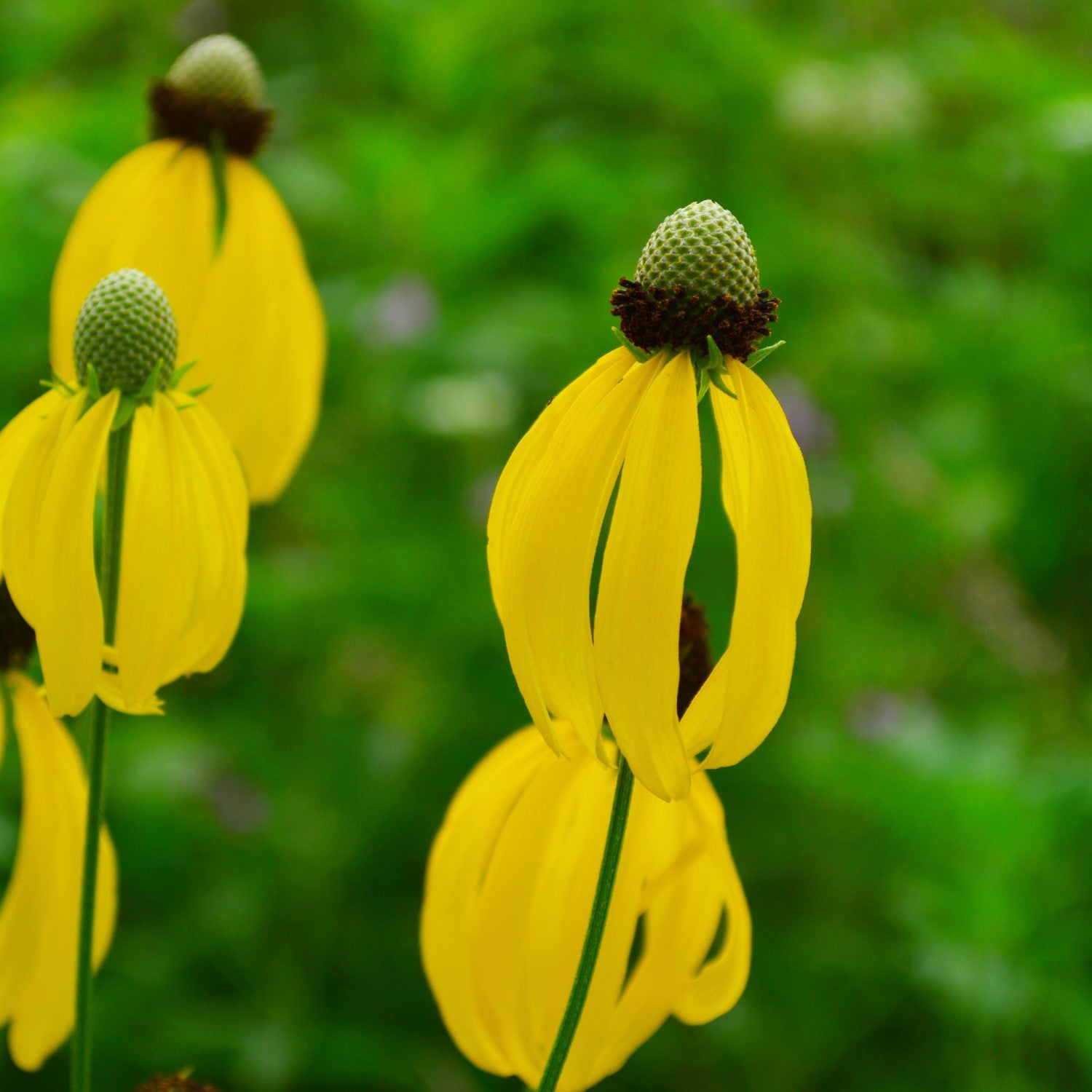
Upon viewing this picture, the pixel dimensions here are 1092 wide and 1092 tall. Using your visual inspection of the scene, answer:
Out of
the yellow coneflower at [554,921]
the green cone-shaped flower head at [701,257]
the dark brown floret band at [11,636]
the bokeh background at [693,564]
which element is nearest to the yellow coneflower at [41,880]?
the dark brown floret band at [11,636]

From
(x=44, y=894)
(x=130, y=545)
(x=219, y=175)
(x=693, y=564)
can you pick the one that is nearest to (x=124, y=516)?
(x=130, y=545)

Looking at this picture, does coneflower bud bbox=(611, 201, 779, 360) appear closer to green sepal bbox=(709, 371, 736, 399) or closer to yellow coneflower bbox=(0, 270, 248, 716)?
green sepal bbox=(709, 371, 736, 399)

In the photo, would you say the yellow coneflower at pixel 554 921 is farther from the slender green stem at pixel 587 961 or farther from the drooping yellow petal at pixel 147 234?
the drooping yellow petal at pixel 147 234

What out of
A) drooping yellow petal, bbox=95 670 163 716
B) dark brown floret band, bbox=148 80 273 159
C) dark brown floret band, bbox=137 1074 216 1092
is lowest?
dark brown floret band, bbox=137 1074 216 1092

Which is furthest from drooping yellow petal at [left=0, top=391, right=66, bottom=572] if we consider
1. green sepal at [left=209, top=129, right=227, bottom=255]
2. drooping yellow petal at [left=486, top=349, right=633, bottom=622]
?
green sepal at [left=209, top=129, right=227, bottom=255]

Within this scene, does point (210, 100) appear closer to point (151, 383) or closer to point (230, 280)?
point (230, 280)

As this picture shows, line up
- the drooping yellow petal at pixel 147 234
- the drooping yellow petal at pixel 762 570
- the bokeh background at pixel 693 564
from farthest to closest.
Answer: the bokeh background at pixel 693 564 → the drooping yellow petal at pixel 147 234 → the drooping yellow petal at pixel 762 570

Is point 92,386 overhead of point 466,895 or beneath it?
overhead

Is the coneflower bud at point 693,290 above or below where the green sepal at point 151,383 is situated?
above
